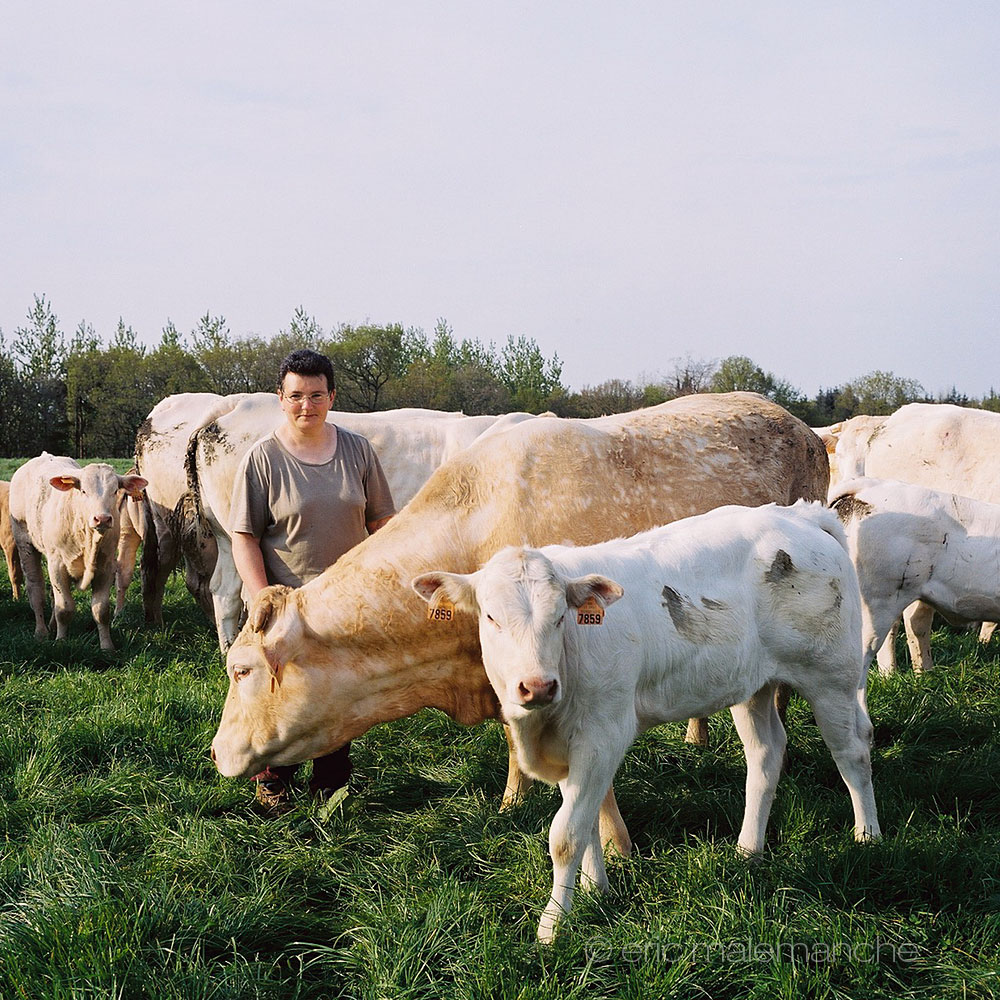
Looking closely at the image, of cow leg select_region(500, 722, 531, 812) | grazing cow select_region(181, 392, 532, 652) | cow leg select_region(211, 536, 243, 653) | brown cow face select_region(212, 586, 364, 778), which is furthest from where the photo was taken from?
grazing cow select_region(181, 392, 532, 652)

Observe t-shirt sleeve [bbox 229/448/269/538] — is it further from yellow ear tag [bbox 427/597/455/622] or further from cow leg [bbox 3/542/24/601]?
cow leg [bbox 3/542/24/601]

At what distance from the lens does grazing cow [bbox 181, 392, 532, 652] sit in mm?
8664

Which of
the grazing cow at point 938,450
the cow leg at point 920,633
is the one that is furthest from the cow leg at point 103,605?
the grazing cow at point 938,450

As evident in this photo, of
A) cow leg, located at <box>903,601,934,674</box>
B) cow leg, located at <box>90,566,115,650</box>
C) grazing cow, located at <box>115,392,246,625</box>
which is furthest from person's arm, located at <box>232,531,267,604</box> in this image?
cow leg, located at <box>903,601,934,674</box>

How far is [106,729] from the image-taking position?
19.1 ft

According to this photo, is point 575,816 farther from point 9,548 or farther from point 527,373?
point 527,373

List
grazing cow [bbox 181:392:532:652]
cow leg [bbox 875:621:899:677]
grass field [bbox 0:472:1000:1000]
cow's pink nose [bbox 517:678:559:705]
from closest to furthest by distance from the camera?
cow's pink nose [bbox 517:678:559:705], grass field [bbox 0:472:1000:1000], cow leg [bbox 875:621:899:677], grazing cow [bbox 181:392:532:652]

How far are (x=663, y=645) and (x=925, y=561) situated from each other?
151 inches

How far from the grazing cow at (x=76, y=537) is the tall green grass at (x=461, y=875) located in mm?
3508

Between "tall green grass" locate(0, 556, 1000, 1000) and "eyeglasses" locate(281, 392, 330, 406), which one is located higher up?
"eyeglasses" locate(281, 392, 330, 406)

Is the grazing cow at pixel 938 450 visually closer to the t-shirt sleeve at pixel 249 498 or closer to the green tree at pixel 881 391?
the t-shirt sleeve at pixel 249 498

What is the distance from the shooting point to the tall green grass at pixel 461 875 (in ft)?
10.7

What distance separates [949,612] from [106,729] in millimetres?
6136

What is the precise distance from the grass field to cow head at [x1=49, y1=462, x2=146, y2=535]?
11.5 feet
